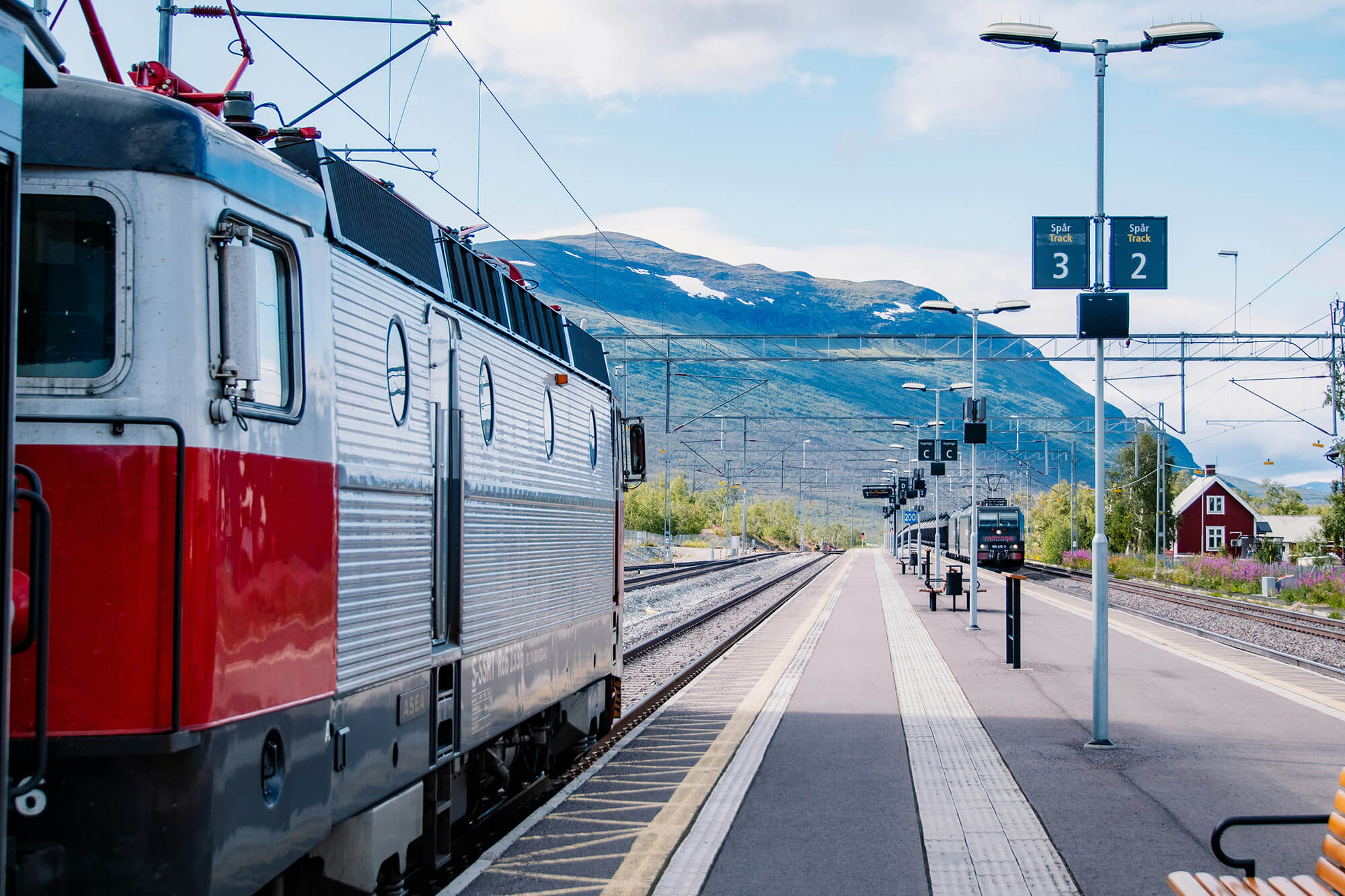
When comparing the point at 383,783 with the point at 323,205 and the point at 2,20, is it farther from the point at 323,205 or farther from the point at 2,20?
the point at 2,20

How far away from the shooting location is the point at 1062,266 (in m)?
11.5

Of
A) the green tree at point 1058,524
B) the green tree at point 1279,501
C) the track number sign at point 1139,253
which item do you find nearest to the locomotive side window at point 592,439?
the track number sign at point 1139,253

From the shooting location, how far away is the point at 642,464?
485 inches

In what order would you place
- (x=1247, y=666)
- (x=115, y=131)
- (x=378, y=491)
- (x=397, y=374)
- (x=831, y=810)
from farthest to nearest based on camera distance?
1. (x=1247, y=666)
2. (x=831, y=810)
3. (x=397, y=374)
4. (x=378, y=491)
5. (x=115, y=131)

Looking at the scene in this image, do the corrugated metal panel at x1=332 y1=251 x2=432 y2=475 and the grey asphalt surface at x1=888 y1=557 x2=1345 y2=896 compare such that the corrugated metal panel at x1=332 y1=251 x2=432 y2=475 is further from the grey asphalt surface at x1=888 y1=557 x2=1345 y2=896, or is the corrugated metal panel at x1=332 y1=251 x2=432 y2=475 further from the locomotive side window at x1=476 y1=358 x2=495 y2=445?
the grey asphalt surface at x1=888 y1=557 x2=1345 y2=896

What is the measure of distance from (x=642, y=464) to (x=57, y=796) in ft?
28.5

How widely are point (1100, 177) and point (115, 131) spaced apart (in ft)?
30.5

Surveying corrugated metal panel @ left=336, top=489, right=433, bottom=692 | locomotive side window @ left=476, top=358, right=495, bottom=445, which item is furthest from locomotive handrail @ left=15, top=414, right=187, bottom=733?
locomotive side window @ left=476, top=358, right=495, bottom=445

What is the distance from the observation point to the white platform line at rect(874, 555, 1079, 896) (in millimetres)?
6770

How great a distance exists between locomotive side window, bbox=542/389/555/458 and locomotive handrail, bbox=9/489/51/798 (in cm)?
535

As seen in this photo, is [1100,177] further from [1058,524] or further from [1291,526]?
[1291,526]

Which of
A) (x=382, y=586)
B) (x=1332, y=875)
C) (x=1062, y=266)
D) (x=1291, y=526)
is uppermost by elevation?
(x=1062, y=266)

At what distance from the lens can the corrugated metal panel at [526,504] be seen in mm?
7008

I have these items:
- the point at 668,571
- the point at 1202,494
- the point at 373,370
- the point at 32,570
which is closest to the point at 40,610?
the point at 32,570
